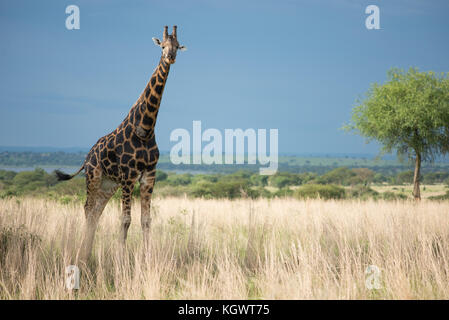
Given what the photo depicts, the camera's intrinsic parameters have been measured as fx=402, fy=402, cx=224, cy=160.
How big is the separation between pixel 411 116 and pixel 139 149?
15.7 metres

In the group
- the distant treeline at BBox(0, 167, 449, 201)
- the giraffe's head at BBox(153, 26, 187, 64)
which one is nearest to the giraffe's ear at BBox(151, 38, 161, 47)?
the giraffe's head at BBox(153, 26, 187, 64)

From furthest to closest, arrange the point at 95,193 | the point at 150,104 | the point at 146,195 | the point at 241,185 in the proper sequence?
the point at 241,185, the point at 95,193, the point at 146,195, the point at 150,104

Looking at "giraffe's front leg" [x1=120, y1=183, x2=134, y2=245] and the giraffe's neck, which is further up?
the giraffe's neck

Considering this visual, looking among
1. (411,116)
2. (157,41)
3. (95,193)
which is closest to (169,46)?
(157,41)

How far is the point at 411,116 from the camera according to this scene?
61.7ft

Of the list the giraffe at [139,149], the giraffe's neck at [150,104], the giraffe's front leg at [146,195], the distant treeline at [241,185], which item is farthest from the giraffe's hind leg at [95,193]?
the distant treeline at [241,185]

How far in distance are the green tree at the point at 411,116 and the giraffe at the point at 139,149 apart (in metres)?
15.3

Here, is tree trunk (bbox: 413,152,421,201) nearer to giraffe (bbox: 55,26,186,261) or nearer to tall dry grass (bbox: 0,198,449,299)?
tall dry grass (bbox: 0,198,449,299)

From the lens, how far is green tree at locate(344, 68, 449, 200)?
62.3ft

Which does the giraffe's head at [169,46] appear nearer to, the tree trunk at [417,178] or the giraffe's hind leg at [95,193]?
the giraffe's hind leg at [95,193]

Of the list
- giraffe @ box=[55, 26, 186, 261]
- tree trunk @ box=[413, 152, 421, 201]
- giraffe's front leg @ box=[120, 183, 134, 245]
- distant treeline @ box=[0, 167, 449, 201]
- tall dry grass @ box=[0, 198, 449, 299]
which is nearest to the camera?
tall dry grass @ box=[0, 198, 449, 299]

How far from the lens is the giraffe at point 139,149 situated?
6828 mm

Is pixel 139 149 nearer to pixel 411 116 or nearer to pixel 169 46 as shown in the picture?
pixel 169 46
